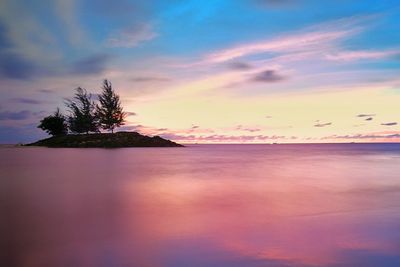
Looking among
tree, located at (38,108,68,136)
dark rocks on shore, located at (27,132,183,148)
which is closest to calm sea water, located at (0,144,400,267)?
dark rocks on shore, located at (27,132,183,148)

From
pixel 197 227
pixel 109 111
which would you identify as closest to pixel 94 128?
pixel 109 111

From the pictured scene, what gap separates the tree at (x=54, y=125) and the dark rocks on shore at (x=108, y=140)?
2.75 m

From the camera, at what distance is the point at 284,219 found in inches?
299

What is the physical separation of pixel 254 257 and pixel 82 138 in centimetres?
5690

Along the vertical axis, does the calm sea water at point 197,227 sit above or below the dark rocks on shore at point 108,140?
below

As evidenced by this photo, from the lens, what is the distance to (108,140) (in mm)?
56969

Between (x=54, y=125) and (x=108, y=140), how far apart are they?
1426 cm

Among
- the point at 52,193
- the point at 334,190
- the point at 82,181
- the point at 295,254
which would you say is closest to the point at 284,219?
the point at 295,254

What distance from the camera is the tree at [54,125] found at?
64.5m

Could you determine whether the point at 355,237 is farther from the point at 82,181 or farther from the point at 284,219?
the point at 82,181

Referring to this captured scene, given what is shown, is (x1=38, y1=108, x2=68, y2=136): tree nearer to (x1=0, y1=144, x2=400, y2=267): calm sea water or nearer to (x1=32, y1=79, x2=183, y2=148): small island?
(x1=32, y1=79, x2=183, y2=148): small island

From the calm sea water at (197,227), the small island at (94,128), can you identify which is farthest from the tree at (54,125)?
the calm sea water at (197,227)

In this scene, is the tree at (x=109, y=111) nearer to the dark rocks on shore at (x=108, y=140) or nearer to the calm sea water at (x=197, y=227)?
the dark rocks on shore at (x=108, y=140)

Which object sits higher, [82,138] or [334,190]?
[82,138]
